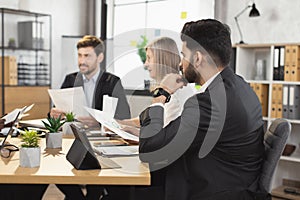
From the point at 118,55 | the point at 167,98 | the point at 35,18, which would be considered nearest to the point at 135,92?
the point at 118,55

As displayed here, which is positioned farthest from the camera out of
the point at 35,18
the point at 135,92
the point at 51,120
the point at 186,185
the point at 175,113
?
the point at 35,18

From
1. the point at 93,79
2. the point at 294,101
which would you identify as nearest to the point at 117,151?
the point at 93,79

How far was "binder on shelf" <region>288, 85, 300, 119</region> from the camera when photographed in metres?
3.89

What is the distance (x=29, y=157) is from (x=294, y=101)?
280 centimetres

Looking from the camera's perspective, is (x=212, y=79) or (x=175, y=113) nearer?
(x=212, y=79)

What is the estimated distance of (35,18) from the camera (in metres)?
5.65

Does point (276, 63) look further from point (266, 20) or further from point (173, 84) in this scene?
point (173, 84)

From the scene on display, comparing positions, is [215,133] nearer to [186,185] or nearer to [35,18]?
[186,185]

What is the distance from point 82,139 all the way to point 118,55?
13.8 ft

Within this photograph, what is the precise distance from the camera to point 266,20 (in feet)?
14.3

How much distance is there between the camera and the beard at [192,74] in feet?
6.44

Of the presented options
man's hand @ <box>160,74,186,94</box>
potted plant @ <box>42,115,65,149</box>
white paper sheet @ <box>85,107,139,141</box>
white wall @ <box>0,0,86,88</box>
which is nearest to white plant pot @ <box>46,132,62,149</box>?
potted plant @ <box>42,115,65,149</box>

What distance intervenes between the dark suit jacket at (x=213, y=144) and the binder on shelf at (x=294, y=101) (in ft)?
7.06

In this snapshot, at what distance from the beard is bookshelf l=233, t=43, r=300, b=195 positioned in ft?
7.05
